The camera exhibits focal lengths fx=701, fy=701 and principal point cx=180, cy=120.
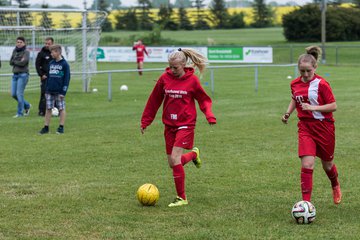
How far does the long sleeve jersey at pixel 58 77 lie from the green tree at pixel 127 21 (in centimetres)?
6624

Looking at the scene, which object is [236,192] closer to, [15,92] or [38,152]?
[38,152]

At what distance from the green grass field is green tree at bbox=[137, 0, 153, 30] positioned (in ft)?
208

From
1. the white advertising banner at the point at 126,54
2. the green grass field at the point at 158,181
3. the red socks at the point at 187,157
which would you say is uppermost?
the white advertising banner at the point at 126,54

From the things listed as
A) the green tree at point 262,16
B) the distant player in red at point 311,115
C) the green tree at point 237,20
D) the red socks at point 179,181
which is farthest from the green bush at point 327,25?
the distant player in red at point 311,115

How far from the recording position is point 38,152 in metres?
11.8

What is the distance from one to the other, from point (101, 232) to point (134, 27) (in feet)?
245

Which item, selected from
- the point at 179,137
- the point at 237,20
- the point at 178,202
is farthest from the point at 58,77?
the point at 237,20

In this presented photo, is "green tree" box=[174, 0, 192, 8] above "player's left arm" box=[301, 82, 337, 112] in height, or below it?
above

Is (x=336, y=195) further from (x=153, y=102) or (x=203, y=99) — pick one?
(x=153, y=102)

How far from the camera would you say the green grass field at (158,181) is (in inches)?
269

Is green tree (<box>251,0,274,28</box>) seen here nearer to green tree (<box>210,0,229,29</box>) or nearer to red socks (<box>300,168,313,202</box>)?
green tree (<box>210,0,229,29</box>)

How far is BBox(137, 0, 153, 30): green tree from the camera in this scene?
264ft

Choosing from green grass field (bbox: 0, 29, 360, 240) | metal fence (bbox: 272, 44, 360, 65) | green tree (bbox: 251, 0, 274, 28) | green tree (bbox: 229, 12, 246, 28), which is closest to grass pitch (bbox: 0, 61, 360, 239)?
green grass field (bbox: 0, 29, 360, 240)

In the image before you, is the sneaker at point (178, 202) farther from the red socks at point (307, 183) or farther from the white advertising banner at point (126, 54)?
the white advertising banner at point (126, 54)
